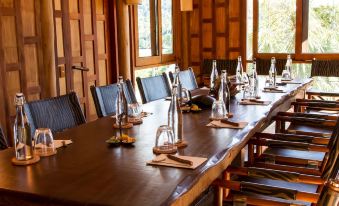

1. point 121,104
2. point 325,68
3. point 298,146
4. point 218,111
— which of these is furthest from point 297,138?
point 325,68

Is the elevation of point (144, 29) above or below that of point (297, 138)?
above

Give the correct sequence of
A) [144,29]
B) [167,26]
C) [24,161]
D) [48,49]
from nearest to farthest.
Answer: [24,161] → [48,49] → [144,29] → [167,26]

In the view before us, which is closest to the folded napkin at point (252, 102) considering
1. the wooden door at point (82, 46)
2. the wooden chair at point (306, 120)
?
the wooden chair at point (306, 120)

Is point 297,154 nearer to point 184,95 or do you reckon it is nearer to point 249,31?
point 184,95

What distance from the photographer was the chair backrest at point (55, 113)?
2.21 metres

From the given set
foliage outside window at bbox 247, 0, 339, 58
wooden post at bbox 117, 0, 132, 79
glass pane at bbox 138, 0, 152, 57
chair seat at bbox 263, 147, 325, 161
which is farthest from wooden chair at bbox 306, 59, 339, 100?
chair seat at bbox 263, 147, 325, 161

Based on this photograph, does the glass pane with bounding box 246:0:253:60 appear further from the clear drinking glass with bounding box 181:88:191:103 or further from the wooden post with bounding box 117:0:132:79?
the clear drinking glass with bounding box 181:88:191:103

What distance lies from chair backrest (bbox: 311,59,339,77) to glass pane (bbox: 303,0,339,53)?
57cm

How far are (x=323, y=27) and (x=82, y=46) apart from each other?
3.62 metres

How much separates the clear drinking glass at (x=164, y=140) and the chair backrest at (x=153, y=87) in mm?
A: 1594

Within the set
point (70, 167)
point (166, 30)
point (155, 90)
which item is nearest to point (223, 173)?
point (70, 167)

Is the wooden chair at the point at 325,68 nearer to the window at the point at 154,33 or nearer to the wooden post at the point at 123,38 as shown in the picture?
the window at the point at 154,33

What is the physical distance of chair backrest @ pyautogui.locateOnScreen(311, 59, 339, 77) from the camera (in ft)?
18.1

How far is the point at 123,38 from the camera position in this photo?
516cm
